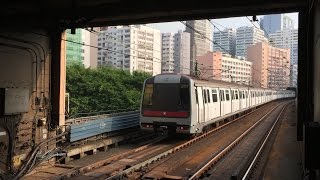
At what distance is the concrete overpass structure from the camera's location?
10.5 meters

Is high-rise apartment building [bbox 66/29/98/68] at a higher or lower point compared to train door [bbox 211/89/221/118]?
higher

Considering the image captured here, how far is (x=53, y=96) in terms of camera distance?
1308 centimetres

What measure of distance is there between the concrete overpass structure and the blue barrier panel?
671 mm

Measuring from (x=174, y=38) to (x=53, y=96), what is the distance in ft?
172

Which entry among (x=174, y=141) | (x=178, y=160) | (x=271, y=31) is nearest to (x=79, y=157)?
(x=178, y=160)

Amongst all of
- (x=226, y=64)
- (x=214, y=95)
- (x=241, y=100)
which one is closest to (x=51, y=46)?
(x=214, y=95)

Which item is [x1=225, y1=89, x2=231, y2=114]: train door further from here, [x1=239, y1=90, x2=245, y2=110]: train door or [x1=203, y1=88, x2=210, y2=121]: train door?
[x1=239, y1=90, x2=245, y2=110]: train door

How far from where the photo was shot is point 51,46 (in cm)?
1283

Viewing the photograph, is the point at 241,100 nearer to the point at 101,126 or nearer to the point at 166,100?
the point at 166,100

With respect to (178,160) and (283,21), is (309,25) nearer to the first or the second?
(178,160)

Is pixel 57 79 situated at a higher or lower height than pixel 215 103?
higher

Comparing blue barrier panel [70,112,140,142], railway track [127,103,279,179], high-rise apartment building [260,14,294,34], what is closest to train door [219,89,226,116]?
railway track [127,103,279,179]

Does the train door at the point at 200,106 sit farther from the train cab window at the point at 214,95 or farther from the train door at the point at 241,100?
the train door at the point at 241,100

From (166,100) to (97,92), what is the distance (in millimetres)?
26577
